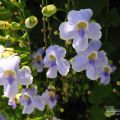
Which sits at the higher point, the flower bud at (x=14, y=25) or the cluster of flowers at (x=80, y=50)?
the flower bud at (x=14, y=25)

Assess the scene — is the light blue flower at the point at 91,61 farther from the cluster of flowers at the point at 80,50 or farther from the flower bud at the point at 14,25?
the flower bud at the point at 14,25

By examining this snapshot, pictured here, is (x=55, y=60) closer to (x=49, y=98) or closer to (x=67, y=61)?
(x=67, y=61)

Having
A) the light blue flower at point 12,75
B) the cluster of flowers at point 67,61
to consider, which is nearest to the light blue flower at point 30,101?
the cluster of flowers at point 67,61

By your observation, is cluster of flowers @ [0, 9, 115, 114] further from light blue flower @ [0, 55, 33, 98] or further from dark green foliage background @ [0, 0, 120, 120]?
dark green foliage background @ [0, 0, 120, 120]

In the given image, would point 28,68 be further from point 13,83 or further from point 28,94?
point 28,94

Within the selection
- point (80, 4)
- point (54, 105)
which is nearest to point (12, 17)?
point (80, 4)

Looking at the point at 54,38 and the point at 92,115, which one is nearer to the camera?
the point at 54,38

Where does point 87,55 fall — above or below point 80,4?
below
